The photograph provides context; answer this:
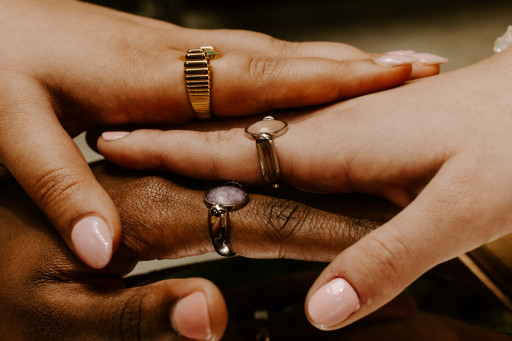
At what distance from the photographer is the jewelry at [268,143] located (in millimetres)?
864

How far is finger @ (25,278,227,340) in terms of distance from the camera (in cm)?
61

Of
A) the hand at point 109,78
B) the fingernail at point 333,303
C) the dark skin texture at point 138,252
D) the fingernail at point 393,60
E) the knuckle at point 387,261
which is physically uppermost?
the fingernail at point 393,60

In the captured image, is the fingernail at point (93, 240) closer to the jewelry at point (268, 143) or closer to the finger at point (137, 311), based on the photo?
the finger at point (137, 311)

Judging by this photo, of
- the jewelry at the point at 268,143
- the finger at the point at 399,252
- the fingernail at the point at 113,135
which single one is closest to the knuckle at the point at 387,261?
the finger at the point at 399,252

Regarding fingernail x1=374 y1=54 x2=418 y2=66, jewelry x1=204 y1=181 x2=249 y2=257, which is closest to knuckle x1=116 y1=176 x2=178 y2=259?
jewelry x1=204 y1=181 x2=249 y2=257

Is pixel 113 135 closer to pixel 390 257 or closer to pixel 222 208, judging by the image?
pixel 222 208

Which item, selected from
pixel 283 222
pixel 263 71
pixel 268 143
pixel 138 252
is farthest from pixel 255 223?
pixel 263 71

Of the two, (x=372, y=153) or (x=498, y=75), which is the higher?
(x=498, y=75)

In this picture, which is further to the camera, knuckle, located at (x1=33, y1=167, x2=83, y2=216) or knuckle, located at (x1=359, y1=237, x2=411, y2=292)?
knuckle, located at (x1=33, y1=167, x2=83, y2=216)

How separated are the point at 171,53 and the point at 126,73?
0.45 feet

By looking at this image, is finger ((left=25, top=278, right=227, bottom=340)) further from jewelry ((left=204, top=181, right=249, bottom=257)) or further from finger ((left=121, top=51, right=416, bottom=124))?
finger ((left=121, top=51, right=416, bottom=124))

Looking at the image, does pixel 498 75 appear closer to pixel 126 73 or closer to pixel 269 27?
pixel 126 73

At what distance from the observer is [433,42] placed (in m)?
1.76

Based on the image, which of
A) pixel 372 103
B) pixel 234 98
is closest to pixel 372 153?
pixel 372 103
